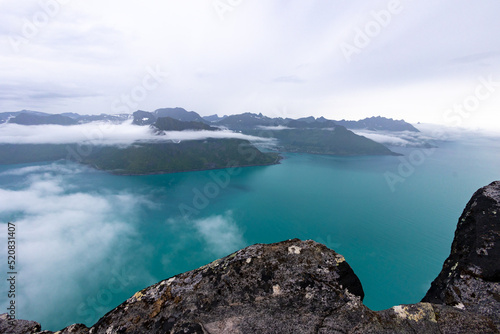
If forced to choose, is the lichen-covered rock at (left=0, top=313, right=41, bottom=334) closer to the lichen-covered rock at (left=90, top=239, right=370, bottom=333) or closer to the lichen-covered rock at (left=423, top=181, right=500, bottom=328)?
the lichen-covered rock at (left=90, top=239, right=370, bottom=333)

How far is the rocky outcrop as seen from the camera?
546 centimetres

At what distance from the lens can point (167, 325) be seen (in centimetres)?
588

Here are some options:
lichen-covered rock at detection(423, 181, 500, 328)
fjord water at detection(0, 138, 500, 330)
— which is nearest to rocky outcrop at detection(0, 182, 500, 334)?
lichen-covered rock at detection(423, 181, 500, 328)

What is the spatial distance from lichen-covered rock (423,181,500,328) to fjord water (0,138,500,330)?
73714 millimetres

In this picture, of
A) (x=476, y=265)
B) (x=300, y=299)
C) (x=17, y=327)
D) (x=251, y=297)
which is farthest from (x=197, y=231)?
(x=476, y=265)

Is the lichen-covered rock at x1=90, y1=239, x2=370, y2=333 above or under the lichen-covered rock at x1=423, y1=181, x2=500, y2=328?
under

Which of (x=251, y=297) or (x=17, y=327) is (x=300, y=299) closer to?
(x=251, y=297)

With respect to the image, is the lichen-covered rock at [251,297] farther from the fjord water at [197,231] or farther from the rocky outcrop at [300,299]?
the fjord water at [197,231]

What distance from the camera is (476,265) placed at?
22.9ft

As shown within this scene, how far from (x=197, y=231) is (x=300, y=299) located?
10991cm

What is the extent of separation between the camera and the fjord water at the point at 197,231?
7450 centimetres

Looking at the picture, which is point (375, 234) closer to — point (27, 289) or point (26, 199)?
point (27, 289)

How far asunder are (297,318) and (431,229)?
144662 millimetres

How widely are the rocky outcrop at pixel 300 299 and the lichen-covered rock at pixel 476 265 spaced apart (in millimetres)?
25
